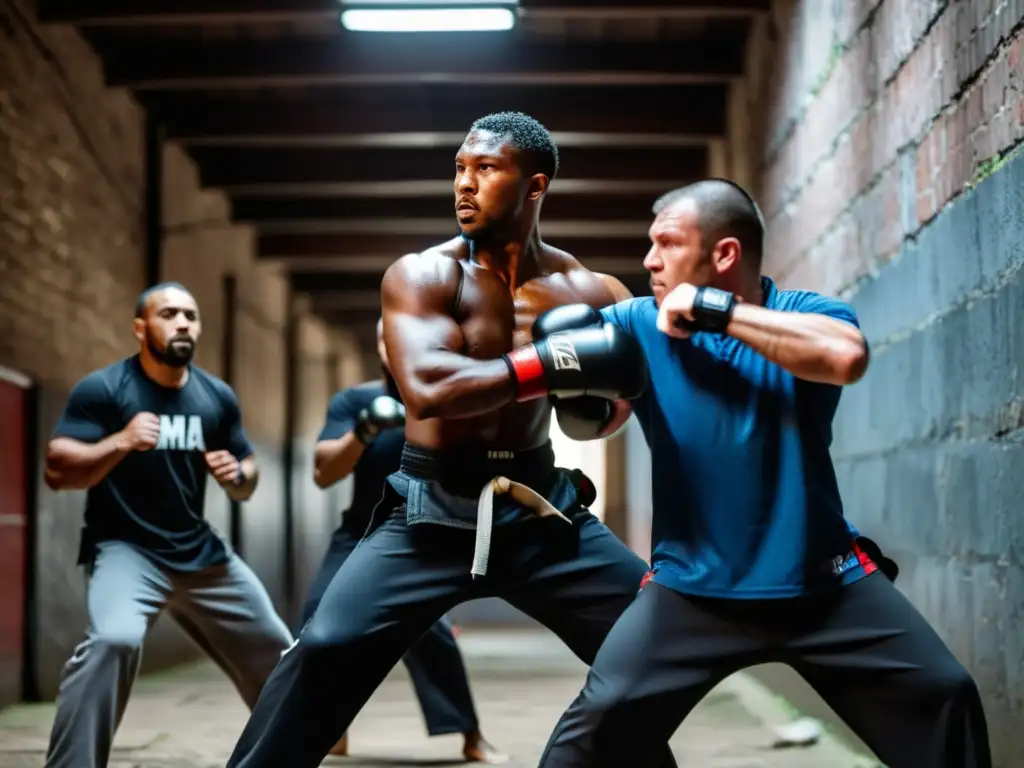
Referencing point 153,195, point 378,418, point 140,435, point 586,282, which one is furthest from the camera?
point 153,195

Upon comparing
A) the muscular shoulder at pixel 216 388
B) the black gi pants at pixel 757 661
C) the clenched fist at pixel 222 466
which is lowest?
the black gi pants at pixel 757 661

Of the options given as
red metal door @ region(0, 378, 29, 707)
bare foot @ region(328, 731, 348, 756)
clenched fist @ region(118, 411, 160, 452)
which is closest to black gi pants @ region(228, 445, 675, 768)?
clenched fist @ region(118, 411, 160, 452)

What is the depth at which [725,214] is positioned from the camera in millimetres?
2637

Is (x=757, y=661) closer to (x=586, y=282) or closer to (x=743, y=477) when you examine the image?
(x=743, y=477)

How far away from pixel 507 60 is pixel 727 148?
1690 mm

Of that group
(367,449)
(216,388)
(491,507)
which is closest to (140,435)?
(216,388)

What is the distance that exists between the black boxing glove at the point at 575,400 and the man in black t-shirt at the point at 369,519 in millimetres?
2008

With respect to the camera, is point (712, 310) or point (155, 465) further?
point (155, 465)

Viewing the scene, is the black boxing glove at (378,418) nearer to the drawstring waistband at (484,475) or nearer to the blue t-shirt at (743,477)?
the drawstring waistband at (484,475)

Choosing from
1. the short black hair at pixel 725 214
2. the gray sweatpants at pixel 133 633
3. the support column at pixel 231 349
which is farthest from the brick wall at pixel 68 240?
the short black hair at pixel 725 214

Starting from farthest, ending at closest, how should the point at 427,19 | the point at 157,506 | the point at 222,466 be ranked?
1. the point at 427,19
2. the point at 222,466
3. the point at 157,506

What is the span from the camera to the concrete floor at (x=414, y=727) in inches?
200

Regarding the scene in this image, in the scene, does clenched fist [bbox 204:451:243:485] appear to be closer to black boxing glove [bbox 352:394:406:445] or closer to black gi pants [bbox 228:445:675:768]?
black boxing glove [bbox 352:394:406:445]

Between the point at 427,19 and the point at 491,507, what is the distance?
16.6ft
